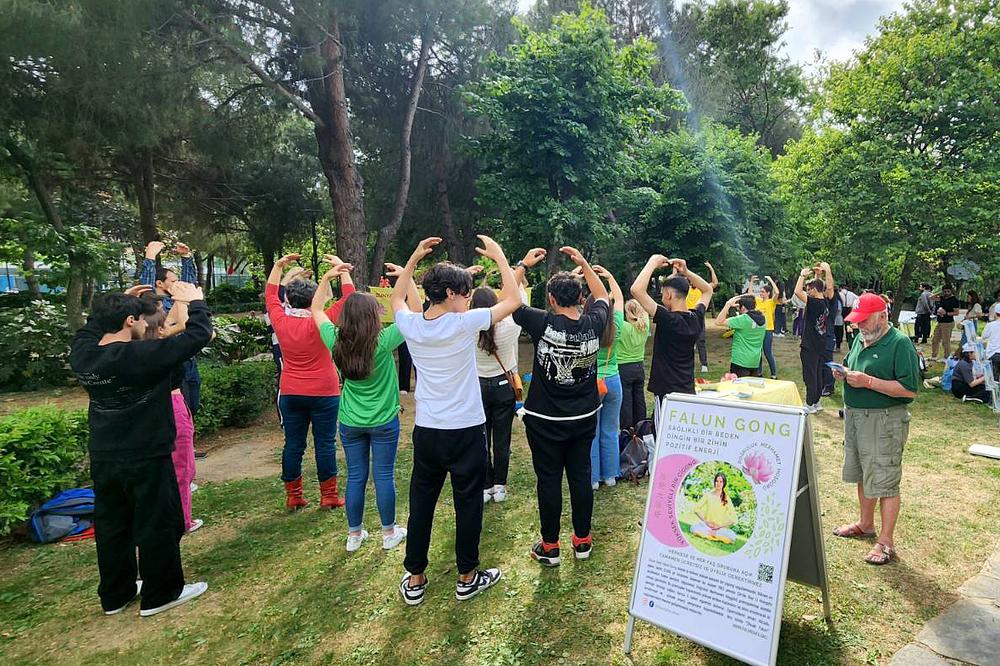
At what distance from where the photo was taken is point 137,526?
3162mm

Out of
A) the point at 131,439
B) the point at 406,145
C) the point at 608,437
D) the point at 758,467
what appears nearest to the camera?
the point at 758,467

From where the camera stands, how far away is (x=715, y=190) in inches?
561

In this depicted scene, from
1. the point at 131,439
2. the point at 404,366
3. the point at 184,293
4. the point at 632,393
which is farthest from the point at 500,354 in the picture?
the point at 404,366

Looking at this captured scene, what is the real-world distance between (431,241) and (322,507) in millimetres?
2848

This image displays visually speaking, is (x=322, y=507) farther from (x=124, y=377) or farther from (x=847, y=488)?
(x=847, y=488)

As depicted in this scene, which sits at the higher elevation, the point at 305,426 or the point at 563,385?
the point at 563,385

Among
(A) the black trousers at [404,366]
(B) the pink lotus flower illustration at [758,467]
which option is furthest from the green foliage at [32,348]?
(B) the pink lotus flower illustration at [758,467]

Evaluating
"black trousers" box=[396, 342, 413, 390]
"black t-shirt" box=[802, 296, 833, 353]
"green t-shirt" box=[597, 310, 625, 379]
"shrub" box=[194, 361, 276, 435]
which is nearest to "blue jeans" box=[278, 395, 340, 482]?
"green t-shirt" box=[597, 310, 625, 379]

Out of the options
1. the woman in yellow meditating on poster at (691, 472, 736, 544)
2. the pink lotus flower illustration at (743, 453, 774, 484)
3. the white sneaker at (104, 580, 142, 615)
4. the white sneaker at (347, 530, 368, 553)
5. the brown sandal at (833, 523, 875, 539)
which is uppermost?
the pink lotus flower illustration at (743, 453, 774, 484)

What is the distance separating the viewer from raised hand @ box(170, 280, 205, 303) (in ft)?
11.2

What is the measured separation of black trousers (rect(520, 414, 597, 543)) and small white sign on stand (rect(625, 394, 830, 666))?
62 cm

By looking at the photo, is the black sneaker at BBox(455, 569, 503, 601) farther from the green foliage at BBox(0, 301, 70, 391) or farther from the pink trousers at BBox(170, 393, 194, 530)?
the green foliage at BBox(0, 301, 70, 391)

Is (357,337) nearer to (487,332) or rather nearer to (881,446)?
(487,332)

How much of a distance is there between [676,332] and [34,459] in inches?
204
